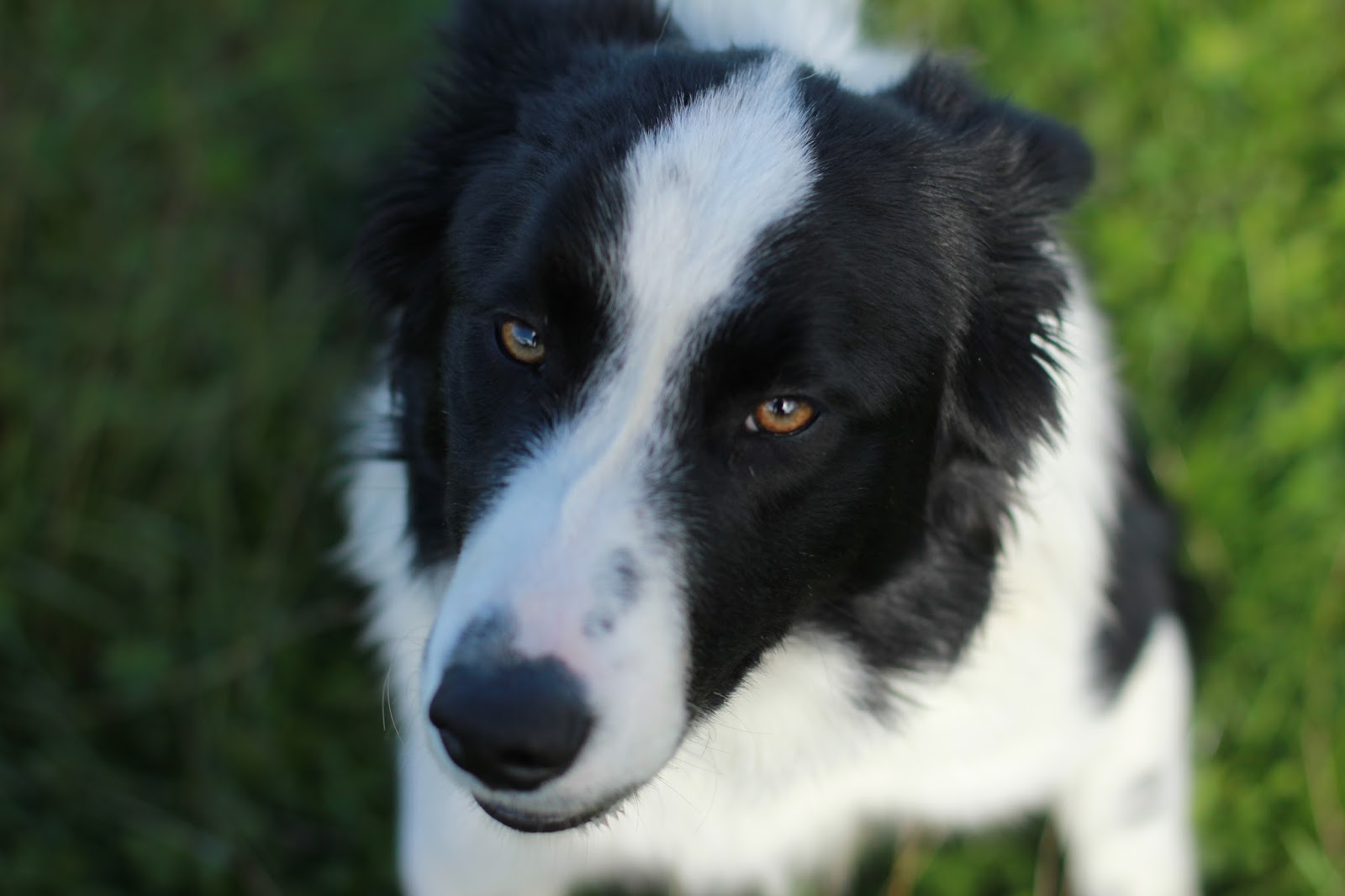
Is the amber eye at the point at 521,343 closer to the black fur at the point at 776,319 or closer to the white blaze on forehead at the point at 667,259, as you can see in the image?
the black fur at the point at 776,319

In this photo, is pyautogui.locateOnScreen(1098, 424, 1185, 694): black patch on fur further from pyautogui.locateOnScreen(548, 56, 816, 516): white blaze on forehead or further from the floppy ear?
pyautogui.locateOnScreen(548, 56, 816, 516): white blaze on forehead

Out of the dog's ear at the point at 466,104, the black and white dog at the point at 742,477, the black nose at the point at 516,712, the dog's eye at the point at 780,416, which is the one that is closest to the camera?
the black nose at the point at 516,712

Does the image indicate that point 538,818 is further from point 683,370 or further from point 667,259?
point 667,259

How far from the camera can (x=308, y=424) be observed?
149 inches

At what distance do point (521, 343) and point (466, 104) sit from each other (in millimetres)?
671

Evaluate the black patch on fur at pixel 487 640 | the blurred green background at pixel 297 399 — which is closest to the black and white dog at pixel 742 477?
the black patch on fur at pixel 487 640

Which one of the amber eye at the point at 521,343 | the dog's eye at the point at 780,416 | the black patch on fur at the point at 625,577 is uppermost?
the dog's eye at the point at 780,416

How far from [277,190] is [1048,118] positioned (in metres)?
2.86

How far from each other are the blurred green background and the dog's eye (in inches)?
62.1

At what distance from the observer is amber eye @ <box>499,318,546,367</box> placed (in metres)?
1.99

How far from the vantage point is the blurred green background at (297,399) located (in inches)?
129

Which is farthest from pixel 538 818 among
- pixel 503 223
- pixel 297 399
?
pixel 297 399

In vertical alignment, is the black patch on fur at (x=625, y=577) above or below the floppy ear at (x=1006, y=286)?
below

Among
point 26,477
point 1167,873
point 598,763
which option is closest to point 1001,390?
point 598,763
